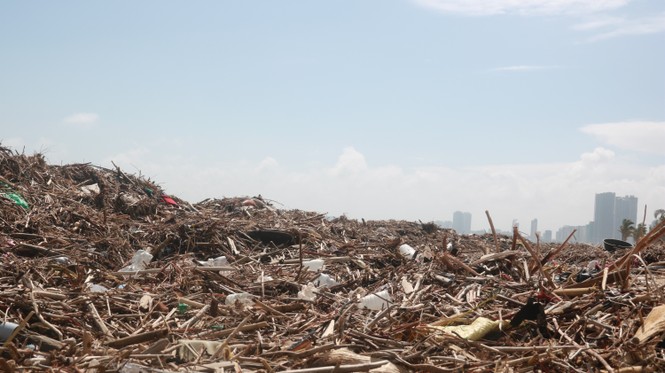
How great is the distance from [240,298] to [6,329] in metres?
1.72

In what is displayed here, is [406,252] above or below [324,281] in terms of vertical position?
above

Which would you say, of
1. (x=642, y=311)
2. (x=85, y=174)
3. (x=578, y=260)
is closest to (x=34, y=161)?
(x=85, y=174)

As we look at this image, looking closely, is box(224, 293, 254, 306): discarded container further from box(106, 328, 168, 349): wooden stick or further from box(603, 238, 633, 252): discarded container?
box(603, 238, 633, 252): discarded container

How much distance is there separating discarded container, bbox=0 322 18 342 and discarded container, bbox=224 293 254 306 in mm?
1575

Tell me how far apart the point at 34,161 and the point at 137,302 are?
6.64m

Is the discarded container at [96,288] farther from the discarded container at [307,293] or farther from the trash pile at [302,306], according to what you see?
the discarded container at [307,293]

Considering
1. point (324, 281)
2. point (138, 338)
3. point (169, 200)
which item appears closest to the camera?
point (138, 338)

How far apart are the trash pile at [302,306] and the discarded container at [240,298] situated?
0.02 meters

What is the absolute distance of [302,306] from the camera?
482 cm

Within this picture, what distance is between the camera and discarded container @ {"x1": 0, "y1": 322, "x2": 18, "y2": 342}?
393 cm

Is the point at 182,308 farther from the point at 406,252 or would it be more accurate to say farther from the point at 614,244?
the point at 614,244

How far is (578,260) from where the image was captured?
744 cm

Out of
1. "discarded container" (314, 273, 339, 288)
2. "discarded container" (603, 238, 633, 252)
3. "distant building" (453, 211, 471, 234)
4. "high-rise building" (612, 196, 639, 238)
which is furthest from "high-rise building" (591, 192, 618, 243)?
"discarded container" (314, 273, 339, 288)

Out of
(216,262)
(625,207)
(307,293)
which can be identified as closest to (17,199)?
(216,262)
